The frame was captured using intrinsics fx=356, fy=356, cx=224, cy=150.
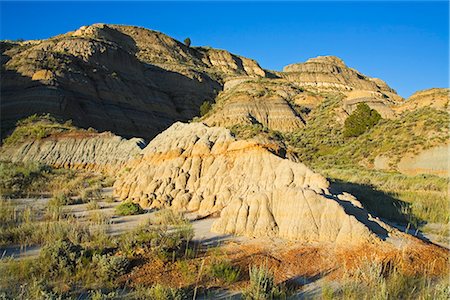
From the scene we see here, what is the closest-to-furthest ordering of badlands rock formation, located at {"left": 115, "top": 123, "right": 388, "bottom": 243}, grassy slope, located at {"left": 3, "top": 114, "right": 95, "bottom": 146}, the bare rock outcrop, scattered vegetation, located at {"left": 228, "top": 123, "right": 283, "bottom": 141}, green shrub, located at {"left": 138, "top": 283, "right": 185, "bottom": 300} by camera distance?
green shrub, located at {"left": 138, "top": 283, "right": 185, "bottom": 300} → badlands rock formation, located at {"left": 115, "top": 123, "right": 388, "bottom": 243} → scattered vegetation, located at {"left": 228, "top": 123, "right": 283, "bottom": 141} → grassy slope, located at {"left": 3, "top": 114, "right": 95, "bottom": 146} → the bare rock outcrop

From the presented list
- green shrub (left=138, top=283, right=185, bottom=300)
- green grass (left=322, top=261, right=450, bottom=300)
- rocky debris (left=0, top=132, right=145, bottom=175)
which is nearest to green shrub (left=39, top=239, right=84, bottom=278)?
green shrub (left=138, top=283, right=185, bottom=300)

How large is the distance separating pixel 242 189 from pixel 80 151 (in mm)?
22242

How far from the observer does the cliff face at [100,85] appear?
4288 centimetres

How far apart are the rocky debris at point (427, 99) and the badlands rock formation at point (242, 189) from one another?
151ft

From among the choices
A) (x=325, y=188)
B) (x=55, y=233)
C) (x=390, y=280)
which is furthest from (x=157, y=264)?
(x=325, y=188)

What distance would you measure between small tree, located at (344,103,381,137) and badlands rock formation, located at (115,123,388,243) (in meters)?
33.2

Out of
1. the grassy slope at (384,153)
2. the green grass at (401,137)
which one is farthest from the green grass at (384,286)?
the green grass at (401,137)

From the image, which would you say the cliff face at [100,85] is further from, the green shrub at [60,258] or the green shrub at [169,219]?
the green shrub at [60,258]

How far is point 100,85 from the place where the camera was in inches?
2012

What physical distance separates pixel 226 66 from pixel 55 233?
92.9 meters

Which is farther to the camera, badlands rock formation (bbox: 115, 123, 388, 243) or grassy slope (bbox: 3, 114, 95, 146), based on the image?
grassy slope (bbox: 3, 114, 95, 146)

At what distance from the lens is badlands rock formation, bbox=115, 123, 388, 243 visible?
879cm

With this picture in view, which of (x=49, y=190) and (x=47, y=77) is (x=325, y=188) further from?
(x=47, y=77)

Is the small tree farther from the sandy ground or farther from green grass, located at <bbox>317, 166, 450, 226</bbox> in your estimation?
the sandy ground
